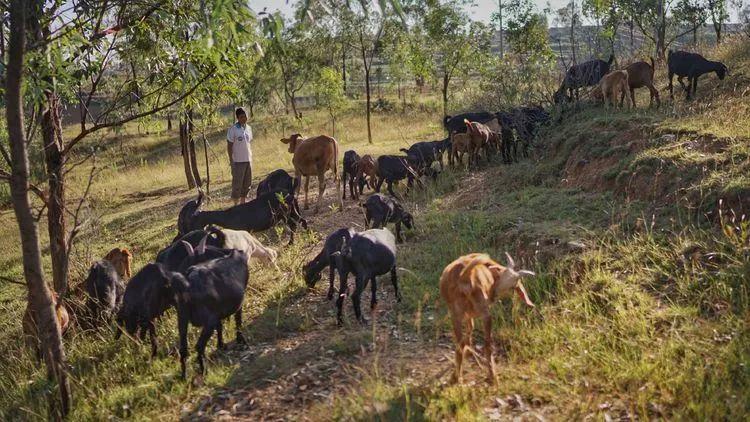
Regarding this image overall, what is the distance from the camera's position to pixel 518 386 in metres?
4.16

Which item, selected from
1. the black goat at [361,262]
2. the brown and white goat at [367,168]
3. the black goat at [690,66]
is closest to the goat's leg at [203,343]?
the black goat at [361,262]

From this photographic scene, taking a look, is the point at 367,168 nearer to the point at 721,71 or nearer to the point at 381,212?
the point at 381,212

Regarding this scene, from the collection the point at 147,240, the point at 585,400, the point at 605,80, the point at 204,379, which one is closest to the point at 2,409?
the point at 204,379

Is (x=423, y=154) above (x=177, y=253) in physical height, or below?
above

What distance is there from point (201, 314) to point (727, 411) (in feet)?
12.1

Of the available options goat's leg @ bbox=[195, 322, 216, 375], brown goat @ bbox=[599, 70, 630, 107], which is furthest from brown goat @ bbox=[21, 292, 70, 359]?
brown goat @ bbox=[599, 70, 630, 107]

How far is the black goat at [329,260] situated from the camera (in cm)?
625

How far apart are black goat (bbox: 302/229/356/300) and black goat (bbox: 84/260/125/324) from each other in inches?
80.3

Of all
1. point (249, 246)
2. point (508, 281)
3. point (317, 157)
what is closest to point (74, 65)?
point (249, 246)

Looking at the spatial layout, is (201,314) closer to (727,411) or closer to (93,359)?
(93,359)

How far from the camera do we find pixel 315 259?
6.63m

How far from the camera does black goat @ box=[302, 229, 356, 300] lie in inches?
246

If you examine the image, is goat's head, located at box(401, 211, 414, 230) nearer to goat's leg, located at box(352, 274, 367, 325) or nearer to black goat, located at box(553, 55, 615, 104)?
goat's leg, located at box(352, 274, 367, 325)

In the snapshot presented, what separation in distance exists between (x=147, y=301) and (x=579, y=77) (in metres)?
10.9
